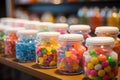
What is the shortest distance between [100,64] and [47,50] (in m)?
0.31

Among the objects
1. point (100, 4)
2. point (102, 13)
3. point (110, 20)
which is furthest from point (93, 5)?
point (110, 20)

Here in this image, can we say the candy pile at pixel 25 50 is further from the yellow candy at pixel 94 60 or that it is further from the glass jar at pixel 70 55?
the yellow candy at pixel 94 60

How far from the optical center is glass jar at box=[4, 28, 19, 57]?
1338 millimetres

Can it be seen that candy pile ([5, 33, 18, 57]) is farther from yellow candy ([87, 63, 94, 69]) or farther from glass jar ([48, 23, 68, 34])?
yellow candy ([87, 63, 94, 69])

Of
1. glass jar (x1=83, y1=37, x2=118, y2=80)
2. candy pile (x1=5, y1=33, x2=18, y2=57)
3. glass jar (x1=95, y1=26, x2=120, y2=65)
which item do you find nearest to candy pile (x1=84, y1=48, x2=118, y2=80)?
glass jar (x1=83, y1=37, x2=118, y2=80)

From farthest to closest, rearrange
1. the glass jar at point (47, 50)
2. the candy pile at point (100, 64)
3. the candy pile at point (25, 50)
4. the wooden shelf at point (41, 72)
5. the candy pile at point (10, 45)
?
1. the candy pile at point (10, 45)
2. the candy pile at point (25, 50)
3. the glass jar at point (47, 50)
4. the wooden shelf at point (41, 72)
5. the candy pile at point (100, 64)

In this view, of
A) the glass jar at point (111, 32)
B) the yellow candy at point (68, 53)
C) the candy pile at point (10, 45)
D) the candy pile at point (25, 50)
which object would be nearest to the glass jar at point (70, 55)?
the yellow candy at point (68, 53)

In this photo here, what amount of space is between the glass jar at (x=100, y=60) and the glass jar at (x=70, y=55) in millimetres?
73

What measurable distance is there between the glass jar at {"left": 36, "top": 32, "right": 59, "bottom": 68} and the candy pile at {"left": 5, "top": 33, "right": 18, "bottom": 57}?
26cm

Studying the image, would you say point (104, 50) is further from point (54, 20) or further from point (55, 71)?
point (54, 20)

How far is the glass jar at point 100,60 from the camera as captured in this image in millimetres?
862

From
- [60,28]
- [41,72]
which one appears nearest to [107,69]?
[41,72]

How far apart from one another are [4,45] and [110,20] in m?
0.98

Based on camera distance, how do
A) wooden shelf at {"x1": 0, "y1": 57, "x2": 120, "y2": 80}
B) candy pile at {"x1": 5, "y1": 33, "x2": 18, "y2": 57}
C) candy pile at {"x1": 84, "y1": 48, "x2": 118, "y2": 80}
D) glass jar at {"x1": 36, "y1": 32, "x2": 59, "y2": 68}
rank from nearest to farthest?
1. candy pile at {"x1": 84, "y1": 48, "x2": 118, "y2": 80}
2. wooden shelf at {"x1": 0, "y1": 57, "x2": 120, "y2": 80}
3. glass jar at {"x1": 36, "y1": 32, "x2": 59, "y2": 68}
4. candy pile at {"x1": 5, "y1": 33, "x2": 18, "y2": 57}
